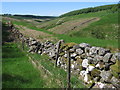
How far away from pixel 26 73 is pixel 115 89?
600cm

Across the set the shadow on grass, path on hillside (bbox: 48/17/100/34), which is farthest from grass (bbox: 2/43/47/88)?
path on hillside (bbox: 48/17/100/34)

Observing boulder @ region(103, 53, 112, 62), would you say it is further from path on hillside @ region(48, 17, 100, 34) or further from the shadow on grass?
path on hillside @ region(48, 17, 100, 34)

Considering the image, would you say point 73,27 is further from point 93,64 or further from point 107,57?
point 107,57

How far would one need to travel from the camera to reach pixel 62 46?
14930 mm

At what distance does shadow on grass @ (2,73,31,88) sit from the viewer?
30.0 feet

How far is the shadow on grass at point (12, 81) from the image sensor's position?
913 cm

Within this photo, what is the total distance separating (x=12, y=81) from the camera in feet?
32.0

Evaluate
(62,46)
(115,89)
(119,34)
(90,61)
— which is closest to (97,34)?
(119,34)

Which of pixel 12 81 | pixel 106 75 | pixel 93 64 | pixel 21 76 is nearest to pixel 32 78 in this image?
pixel 21 76

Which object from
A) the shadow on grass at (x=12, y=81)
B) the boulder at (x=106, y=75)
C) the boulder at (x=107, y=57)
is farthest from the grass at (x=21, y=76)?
the boulder at (x=107, y=57)

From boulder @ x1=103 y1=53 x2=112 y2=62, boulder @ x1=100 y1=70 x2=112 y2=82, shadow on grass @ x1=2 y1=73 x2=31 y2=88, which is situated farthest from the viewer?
boulder @ x1=103 y1=53 x2=112 y2=62

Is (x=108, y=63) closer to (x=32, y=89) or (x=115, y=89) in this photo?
(x=115, y=89)

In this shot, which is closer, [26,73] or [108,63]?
[108,63]

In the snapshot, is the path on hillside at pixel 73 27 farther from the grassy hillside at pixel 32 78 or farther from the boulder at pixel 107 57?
the boulder at pixel 107 57
